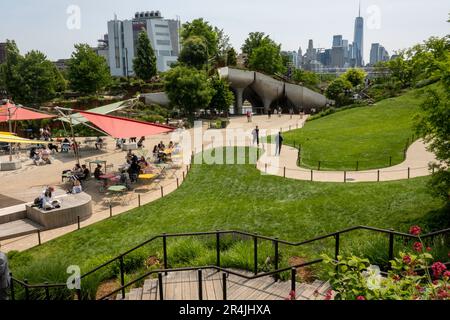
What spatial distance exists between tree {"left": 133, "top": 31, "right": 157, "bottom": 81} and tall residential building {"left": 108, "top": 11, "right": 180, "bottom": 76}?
6773 centimetres

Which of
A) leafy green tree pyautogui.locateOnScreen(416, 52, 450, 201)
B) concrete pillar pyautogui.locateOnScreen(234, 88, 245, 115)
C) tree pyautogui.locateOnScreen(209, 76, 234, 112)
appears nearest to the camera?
leafy green tree pyautogui.locateOnScreen(416, 52, 450, 201)

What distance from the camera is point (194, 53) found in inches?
2275

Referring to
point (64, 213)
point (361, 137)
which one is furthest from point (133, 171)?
point (361, 137)

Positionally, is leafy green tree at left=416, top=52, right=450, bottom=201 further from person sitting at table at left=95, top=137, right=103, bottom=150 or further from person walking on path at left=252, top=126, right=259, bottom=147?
person sitting at table at left=95, top=137, right=103, bottom=150

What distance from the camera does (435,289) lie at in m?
4.86

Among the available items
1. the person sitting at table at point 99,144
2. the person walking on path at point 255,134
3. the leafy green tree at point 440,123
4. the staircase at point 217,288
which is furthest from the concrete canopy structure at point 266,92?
the staircase at point 217,288

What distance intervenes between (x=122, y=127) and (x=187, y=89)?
23.2 m

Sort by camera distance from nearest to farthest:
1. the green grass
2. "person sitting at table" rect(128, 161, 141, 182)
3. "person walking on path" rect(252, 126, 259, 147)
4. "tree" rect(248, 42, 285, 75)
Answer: the green grass, "person sitting at table" rect(128, 161, 141, 182), "person walking on path" rect(252, 126, 259, 147), "tree" rect(248, 42, 285, 75)

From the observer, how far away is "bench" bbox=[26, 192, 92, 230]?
1499cm

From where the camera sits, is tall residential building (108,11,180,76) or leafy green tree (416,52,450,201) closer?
leafy green tree (416,52,450,201)

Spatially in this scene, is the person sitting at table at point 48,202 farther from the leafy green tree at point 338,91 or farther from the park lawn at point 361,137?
the leafy green tree at point 338,91

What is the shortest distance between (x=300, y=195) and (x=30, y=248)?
377 inches

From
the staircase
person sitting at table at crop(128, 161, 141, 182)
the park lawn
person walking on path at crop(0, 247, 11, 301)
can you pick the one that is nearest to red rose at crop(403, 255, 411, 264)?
the staircase
